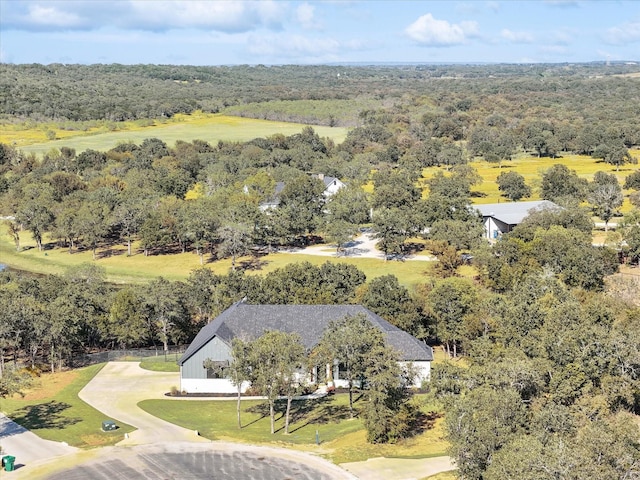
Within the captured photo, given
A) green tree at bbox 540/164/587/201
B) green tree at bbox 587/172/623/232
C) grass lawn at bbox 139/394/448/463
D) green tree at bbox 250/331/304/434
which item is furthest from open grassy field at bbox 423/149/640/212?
green tree at bbox 250/331/304/434

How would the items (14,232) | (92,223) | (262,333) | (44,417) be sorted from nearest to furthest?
(44,417) < (262,333) < (92,223) < (14,232)

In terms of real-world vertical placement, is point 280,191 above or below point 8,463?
above

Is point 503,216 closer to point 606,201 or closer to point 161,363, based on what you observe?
point 606,201

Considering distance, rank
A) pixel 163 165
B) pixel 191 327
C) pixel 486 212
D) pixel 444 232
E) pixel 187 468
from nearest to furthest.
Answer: pixel 187 468 < pixel 191 327 < pixel 444 232 < pixel 486 212 < pixel 163 165

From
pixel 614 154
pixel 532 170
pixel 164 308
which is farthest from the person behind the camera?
pixel 532 170

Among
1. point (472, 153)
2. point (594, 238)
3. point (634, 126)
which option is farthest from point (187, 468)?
point (634, 126)

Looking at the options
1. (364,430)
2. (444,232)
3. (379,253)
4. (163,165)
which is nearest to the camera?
(364,430)

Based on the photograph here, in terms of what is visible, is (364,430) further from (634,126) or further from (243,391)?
(634,126)

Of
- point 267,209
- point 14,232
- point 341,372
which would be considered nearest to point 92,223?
point 14,232
